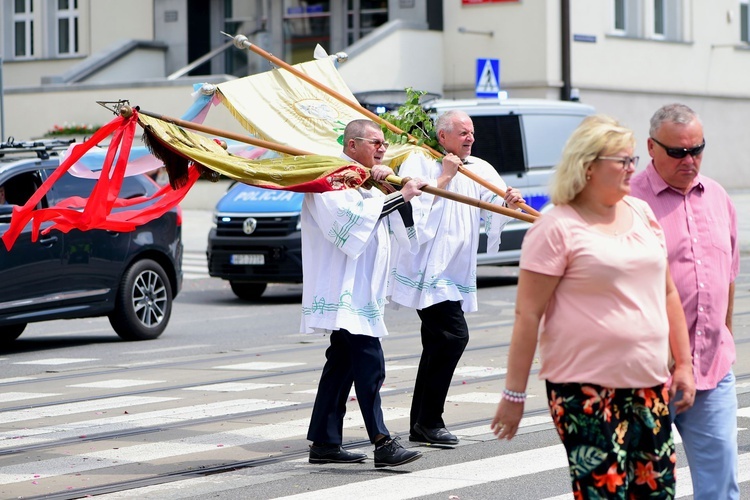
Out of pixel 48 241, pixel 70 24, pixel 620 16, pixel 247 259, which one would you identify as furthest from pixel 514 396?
pixel 70 24

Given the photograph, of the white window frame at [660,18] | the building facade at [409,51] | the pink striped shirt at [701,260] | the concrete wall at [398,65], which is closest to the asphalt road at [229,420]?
the pink striped shirt at [701,260]

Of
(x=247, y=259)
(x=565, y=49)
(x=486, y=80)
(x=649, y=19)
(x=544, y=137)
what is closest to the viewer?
(x=247, y=259)

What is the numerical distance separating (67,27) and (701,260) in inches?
1429

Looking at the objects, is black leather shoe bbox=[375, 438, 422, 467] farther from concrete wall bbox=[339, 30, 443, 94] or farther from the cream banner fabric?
concrete wall bbox=[339, 30, 443, 94]

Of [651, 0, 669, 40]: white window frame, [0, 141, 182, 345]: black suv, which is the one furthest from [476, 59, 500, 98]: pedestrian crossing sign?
[651, 0, 669, 40]: white window frame

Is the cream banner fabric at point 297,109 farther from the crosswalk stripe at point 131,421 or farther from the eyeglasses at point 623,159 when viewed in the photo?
the eyeglasses at point 623,159

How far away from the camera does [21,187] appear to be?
41.5 ft

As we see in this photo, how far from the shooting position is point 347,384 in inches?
292

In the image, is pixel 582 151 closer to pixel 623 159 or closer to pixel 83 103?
pixel 623 159

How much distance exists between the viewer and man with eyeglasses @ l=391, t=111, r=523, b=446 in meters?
7.80

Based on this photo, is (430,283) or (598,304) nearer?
(598,304)

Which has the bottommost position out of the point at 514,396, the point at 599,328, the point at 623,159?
the point at 514,396

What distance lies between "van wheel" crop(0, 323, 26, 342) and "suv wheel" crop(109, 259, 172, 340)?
893mm

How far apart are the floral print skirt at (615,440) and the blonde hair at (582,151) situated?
0.62m
